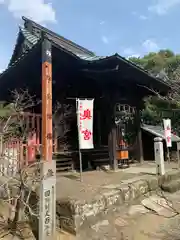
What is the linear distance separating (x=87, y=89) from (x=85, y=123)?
→ 3131mm

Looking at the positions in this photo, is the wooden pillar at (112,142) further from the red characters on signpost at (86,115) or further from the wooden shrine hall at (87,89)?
the red characters on signpost at (86,115)

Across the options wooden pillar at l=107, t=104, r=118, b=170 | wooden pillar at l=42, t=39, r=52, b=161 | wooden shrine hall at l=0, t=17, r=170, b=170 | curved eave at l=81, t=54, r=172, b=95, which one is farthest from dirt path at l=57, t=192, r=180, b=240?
curved eave at l=81, t=54, r=172, b=95

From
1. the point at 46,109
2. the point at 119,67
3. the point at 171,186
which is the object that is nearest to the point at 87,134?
the point at 46,109

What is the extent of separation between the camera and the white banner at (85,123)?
6250mm

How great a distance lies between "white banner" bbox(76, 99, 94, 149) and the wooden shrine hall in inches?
53.4

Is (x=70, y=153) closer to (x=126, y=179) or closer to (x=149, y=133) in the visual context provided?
(x=126, y=179)

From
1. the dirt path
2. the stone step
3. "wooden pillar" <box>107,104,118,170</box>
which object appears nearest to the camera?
the dirt path

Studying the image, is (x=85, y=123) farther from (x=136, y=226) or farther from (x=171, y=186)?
(x=171, y=186)

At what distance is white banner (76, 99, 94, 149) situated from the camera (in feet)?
20.5

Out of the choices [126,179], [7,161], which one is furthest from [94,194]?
[7,161]

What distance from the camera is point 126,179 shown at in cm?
632

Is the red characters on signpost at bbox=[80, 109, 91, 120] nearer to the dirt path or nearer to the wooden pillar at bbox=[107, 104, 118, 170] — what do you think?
the wooden pillar at bbox=[107, 104, 118, 170]

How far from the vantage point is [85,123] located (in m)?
6.37

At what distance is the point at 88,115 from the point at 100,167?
2.62 m
